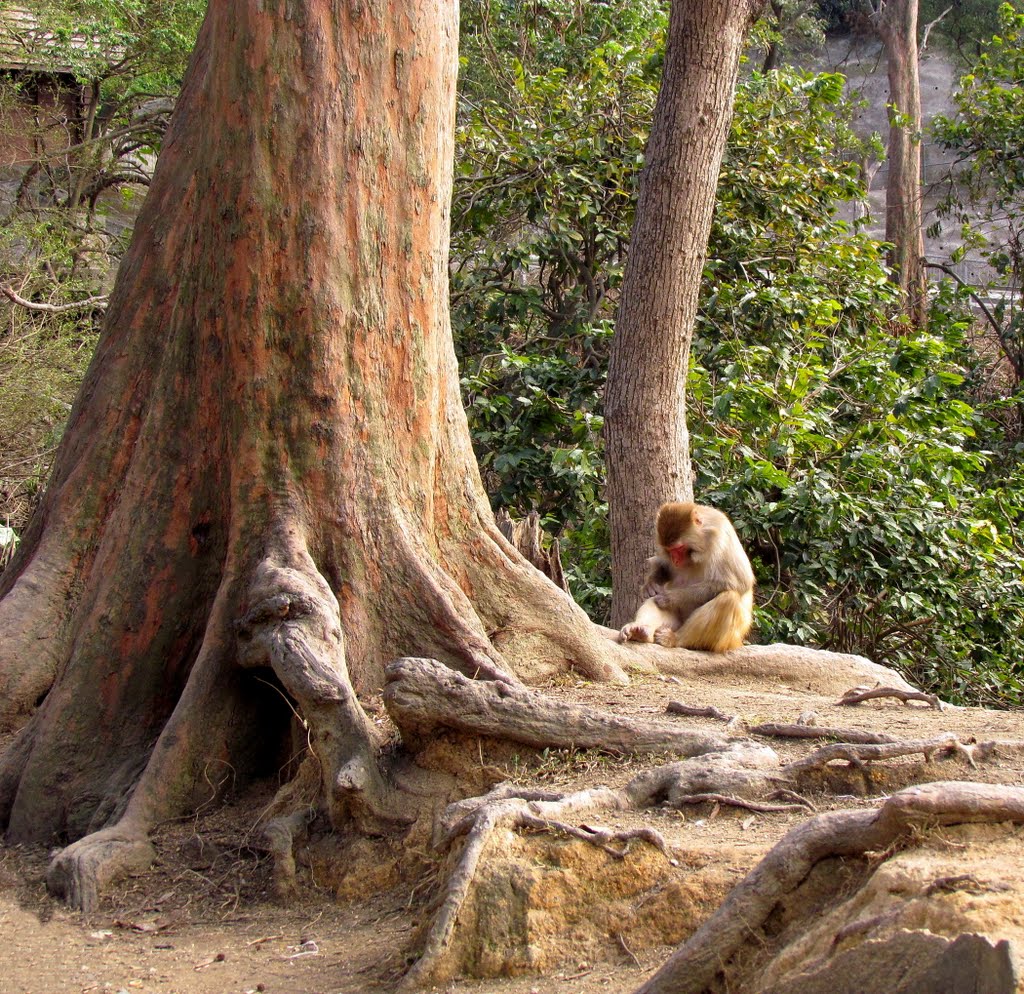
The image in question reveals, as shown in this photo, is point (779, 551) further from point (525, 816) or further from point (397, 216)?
point (525, 816)

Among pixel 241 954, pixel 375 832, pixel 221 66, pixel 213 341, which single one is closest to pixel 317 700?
pixel 375 832

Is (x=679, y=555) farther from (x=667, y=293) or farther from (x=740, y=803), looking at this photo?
(x=740, y=803)

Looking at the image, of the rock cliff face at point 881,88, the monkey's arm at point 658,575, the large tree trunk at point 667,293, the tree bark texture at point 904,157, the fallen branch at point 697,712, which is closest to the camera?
the fallen branch at point 697,712

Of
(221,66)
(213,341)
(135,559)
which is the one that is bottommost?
(135,559)

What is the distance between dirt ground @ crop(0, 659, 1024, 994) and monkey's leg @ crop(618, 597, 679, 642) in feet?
4.92

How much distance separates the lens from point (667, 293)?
8.21 m

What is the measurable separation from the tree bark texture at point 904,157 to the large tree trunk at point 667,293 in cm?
1016

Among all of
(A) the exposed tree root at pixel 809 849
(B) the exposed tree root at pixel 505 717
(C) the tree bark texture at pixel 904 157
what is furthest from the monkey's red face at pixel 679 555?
(C) the tree bark texture at pixel 904 157

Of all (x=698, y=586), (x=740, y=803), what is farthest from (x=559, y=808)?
(x=698, y=586)

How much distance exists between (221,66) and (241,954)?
3724 mm

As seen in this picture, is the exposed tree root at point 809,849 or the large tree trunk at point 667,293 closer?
the exposed tree root at point 809,849

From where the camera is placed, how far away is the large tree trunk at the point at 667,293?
8133 mm

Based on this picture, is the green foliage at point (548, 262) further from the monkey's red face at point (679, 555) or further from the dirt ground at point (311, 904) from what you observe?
the dirt ground at point (311, 904)

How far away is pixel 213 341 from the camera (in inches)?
203
